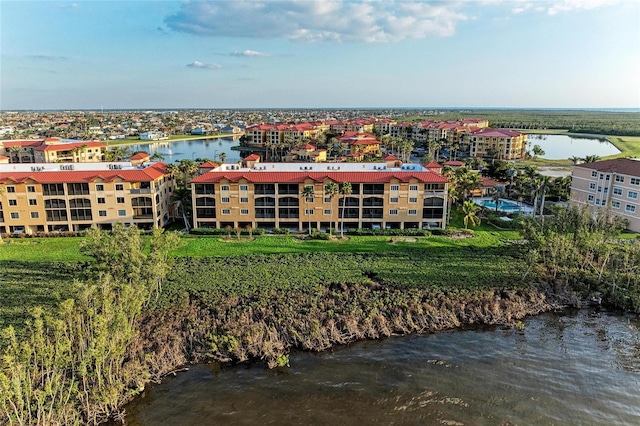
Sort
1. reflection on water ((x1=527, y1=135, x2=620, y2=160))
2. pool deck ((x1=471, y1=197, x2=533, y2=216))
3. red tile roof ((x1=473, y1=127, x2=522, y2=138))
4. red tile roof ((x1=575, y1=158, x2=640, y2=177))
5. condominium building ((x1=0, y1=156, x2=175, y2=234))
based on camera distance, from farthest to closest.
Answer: reflection on water ((x1=527, y1=135, x2=620, y2=160)) → red tile roof ((x1=473, y1=127, x2=522, y2=138)) → pool deck ((x1=471, y1=197, x2=533, y2=216)) → red tile roof ((x1=575, y1=158, x2=640, y2=177)) → condominium building ((x1=0, y1=156, x2=175, y2=234))

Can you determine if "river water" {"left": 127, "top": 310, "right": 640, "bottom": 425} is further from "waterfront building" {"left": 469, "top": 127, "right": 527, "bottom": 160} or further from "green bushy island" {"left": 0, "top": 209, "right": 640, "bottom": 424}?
"waterfront building" {"left": 469, "top": 127, "right": 527, "bottom": 160}

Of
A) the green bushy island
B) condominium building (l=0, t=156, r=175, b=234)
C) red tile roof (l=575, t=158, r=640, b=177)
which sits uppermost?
red tile roof (l=575, t=158, r=640, b=177)

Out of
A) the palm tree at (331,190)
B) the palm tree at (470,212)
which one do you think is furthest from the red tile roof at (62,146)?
the palm tree at (470,212)

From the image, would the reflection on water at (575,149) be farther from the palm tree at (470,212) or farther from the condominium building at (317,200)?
the condominium building at (317,200)

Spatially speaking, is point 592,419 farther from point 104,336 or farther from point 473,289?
point 104,336

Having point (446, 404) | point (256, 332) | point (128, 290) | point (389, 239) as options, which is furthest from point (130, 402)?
point (389, 239)

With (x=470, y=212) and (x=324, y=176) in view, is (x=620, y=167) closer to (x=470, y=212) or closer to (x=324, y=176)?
(x=470, y=212)

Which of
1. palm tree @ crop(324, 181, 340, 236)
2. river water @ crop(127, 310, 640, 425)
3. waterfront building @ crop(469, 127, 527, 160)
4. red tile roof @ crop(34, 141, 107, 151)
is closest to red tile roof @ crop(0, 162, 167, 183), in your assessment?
palm tree @ crop(324, 181, 340, 236)
